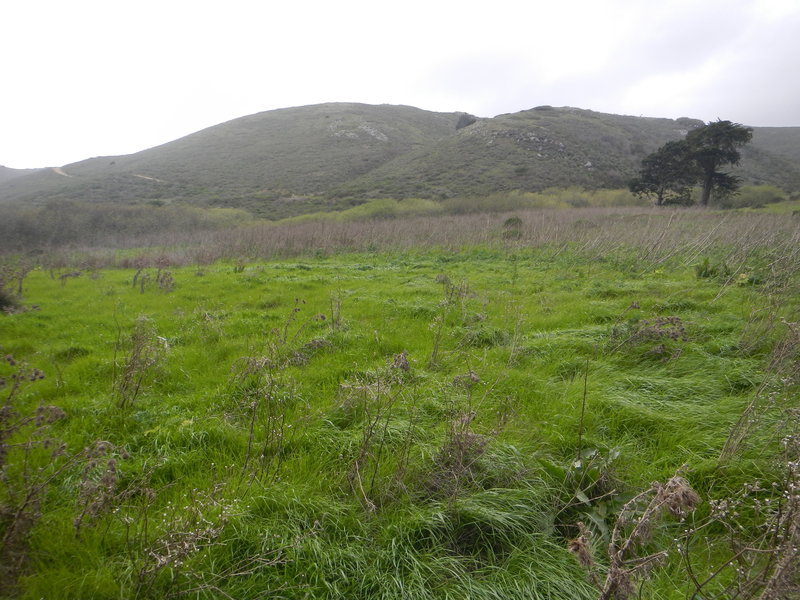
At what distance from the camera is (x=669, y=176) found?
2962cm

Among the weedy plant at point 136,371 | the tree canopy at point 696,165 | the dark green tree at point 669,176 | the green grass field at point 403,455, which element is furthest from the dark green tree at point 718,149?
the weedy plant at point 136,371

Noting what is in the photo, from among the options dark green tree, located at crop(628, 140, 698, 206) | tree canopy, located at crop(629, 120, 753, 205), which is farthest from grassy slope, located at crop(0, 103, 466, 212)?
tree canopy, located at crop(629, 120, 753, 205)

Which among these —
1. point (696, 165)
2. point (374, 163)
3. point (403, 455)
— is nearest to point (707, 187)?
point (696, 165)

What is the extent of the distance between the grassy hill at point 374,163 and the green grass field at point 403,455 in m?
32.2

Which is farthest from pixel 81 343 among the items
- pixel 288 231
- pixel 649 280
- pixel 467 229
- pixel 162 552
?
pixel 467 229

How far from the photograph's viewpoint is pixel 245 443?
3.05 metres

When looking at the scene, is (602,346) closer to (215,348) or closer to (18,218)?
(215,348)

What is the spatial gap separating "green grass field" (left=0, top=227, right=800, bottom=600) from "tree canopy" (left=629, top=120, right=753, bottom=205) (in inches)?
1153

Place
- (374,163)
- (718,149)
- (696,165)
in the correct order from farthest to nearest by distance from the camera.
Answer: (374,163)
(696,165)
(718,149)

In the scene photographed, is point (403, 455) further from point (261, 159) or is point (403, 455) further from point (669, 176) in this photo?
point (261, 159)

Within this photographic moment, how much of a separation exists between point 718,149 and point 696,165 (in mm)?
1585

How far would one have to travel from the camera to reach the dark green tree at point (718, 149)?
27.6m

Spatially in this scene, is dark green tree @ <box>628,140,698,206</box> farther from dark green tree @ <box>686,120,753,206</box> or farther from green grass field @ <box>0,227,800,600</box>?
green grass field @ <box>0,227,800,600</box>

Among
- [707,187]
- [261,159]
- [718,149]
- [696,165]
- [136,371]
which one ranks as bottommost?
[136,371]
